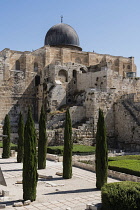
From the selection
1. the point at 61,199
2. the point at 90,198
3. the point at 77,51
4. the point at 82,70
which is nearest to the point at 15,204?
the point at 61,199

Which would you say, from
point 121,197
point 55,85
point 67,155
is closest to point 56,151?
point 67,155

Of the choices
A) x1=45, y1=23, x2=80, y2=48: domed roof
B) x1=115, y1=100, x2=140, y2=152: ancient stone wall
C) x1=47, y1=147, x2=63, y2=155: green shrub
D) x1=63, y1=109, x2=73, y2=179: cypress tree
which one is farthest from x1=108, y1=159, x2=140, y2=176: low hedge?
x1=45, y1=23, x2=80, y2=48: domed roof

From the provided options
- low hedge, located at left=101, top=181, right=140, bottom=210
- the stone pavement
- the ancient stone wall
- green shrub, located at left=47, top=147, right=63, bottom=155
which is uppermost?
the ancient stone wall

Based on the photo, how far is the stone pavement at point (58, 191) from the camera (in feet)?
39.6

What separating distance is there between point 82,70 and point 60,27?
9201 millimetres

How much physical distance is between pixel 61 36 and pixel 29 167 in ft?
114

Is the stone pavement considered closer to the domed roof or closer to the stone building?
the stone building

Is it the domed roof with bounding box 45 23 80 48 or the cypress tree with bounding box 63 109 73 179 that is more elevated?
the domed roof with bounding box 45 23 80 48

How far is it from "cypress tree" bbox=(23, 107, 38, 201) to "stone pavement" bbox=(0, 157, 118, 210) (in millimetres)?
493

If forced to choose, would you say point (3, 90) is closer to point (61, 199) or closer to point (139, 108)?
point (139, 108)

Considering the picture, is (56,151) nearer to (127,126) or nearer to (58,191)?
Answer: (127,126)

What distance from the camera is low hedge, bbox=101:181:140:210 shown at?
417 inches

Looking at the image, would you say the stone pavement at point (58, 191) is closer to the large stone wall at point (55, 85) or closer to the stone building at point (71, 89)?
the stone building at point (71, 89)

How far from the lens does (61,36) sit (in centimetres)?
4512
